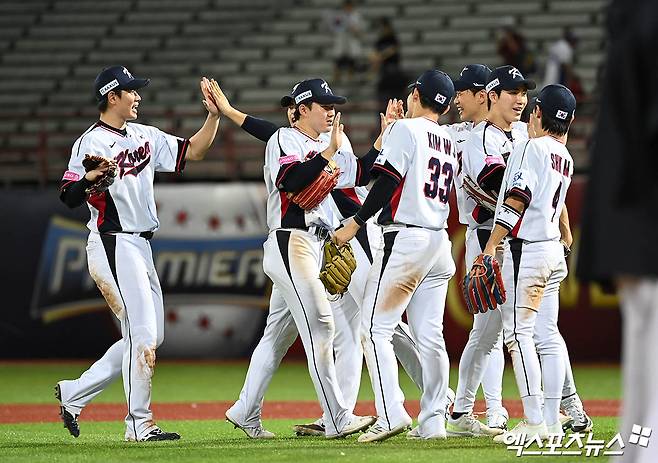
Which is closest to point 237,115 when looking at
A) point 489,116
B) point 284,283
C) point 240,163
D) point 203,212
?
point 284,283

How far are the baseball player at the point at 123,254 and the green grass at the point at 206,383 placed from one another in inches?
142

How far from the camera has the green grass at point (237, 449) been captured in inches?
253

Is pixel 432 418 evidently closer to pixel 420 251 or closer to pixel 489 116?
pixel 420 251

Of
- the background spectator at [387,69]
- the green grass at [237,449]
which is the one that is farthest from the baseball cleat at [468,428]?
the background spectator at [387,69]

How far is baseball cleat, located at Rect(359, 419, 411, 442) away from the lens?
699 centimetres

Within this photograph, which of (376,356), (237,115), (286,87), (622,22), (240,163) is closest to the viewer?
(622,22)

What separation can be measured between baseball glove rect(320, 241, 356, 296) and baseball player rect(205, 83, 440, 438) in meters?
0.57

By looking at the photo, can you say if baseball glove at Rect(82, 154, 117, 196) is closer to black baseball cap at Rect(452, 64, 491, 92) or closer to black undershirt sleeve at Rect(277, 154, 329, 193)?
black undershirt sleeve at Rect(277, 154, 329, 193)

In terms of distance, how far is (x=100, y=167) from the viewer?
7.20 meters

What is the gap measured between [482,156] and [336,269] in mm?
1323

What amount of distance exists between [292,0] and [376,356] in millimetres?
16509

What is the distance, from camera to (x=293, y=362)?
15.9 metres

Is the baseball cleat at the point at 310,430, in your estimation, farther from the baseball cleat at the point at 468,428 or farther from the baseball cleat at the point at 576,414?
the baseball cleat at the point at 576,414

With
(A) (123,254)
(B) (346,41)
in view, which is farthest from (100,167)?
(B) (346,41)
